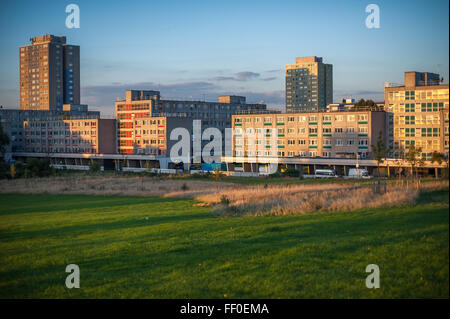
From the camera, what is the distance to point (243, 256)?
14344 millimetres

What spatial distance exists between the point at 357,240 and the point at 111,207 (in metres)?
20.6

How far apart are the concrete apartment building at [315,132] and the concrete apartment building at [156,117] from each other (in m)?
16.5

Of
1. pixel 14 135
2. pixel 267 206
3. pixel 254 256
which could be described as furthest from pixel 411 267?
pixel 14 135

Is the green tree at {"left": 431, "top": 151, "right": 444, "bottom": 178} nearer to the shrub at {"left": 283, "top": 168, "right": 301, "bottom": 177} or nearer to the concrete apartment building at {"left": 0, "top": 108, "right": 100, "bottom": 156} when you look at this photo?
the shrub at {"left": 283, "top": 168, "right": 301, "bottom": 177}

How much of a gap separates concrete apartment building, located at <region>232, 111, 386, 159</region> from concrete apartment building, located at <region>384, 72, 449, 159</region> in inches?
140

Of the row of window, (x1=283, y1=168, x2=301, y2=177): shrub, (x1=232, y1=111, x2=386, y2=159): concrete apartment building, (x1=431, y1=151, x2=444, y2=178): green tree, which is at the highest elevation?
the row of window

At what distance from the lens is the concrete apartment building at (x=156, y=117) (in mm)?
107562

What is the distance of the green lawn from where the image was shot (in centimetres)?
1124

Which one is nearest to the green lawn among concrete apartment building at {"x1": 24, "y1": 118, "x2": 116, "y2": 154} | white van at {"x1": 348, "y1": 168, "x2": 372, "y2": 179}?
white van at {"x1": 348, "y1": 168, "x2": 372, "y2": 179}

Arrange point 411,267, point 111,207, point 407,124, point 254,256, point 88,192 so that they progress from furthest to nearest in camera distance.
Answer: point 407,124 → point 88,192 → point 111,207 → point 254,256 → point 411,267

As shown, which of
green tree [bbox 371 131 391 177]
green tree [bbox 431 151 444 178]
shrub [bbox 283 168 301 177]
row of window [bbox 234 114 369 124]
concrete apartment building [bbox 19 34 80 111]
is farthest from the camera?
concrete apartment building [bbox 19 34 80 111]

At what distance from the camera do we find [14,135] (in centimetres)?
13925
